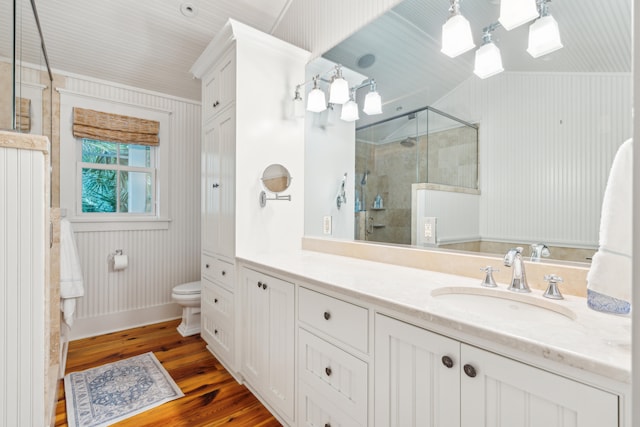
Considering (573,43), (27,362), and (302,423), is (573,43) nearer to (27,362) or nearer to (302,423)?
(302,423)

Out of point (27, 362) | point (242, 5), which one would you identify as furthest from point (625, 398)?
point (242, 5)

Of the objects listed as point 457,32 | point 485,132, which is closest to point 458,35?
point 457,32

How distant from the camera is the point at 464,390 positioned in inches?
31.9

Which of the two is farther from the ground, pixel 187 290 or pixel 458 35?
pixel 458 35

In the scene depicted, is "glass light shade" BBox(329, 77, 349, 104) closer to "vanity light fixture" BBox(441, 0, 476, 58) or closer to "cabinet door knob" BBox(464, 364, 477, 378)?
"vanity light fixture" BBox(441, 0, 476, 58)

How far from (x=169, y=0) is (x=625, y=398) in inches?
116

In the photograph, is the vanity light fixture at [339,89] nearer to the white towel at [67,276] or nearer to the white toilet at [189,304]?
the white toilet at [189,304]

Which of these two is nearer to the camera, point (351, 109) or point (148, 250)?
point (351, 109)

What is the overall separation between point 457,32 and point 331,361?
1.54 metres

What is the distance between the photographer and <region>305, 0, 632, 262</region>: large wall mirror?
1071 millimetres

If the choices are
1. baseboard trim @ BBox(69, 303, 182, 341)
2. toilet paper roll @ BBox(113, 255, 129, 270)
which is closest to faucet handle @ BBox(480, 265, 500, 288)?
toilet paper roll @ BBox(113, 255, 129, 270)

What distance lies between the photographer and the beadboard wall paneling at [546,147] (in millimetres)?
1047

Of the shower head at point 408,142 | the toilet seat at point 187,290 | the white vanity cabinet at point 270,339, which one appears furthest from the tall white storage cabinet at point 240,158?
the shower head at point 408,142

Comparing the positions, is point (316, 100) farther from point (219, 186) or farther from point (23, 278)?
point (23, 278)
